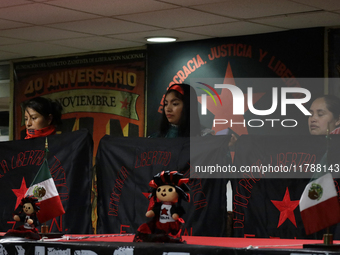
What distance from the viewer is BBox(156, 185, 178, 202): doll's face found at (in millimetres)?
2977

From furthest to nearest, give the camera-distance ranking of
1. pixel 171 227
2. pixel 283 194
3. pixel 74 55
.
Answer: pixel 74 55 → pixel 283 194 → pixel 171 227

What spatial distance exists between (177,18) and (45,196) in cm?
Answer: 250

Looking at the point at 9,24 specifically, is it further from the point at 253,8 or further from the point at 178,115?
the point at 253,8

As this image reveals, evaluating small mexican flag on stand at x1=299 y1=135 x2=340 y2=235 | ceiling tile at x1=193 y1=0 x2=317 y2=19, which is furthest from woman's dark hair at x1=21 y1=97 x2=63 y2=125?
small mexican flag on stand at x1=299 y1=135 x2=340 y2=235

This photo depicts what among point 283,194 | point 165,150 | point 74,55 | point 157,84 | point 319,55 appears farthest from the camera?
point 74,55

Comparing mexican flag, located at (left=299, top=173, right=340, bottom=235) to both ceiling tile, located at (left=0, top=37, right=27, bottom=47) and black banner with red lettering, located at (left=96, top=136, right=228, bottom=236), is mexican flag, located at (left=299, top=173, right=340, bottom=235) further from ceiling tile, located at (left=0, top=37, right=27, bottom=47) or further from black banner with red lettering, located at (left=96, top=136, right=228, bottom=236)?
ceiling tile, located at (left=0, top=37, right=27, bottom=47)

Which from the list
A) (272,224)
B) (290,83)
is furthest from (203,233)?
(290,83)

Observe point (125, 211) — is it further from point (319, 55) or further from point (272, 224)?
point (319, 55)

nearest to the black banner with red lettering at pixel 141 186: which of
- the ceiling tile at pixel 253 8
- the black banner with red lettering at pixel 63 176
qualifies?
the black banner with red lettering at pixel 63 176

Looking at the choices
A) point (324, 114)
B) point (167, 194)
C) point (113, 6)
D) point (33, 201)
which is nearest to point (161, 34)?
point (113, 6)

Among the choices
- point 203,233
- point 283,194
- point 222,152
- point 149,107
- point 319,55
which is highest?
point 319,55

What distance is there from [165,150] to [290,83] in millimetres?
1897

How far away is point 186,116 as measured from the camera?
5625 mm

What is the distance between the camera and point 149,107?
22.4 feet
